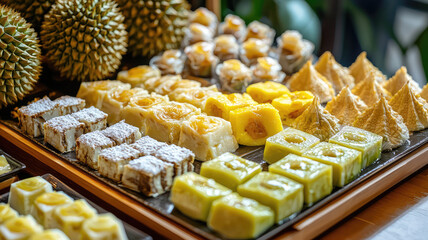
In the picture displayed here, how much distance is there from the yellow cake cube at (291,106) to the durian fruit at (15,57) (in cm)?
152

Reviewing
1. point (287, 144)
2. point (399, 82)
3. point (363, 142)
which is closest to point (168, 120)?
point (287, 144)

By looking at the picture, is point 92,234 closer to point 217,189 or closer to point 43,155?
point 217,189

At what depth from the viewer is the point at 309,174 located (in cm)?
180

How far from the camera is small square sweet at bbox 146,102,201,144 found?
7.72 feet

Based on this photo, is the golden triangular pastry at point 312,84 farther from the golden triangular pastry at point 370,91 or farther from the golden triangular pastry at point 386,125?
the golden triangular pastry at point 386,125

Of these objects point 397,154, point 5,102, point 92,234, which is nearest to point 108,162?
point 92,234

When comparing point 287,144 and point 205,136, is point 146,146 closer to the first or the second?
point 205,136

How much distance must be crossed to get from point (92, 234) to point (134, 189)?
51cm

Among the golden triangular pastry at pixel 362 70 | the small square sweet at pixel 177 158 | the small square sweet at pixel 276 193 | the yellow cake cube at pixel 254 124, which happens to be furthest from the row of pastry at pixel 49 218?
the golden triangular pastry at pixel 362 70

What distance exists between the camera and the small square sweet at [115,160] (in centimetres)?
196

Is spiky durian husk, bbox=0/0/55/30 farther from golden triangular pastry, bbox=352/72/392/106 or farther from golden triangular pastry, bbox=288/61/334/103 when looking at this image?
golden triangular pastry, bbox=352/72/392/106

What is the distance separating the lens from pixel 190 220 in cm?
171

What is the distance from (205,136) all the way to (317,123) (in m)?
0.66

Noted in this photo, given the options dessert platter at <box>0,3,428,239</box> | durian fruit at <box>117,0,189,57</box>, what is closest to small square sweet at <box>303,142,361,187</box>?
dessert platter at <box>0,3,428,239</box>
